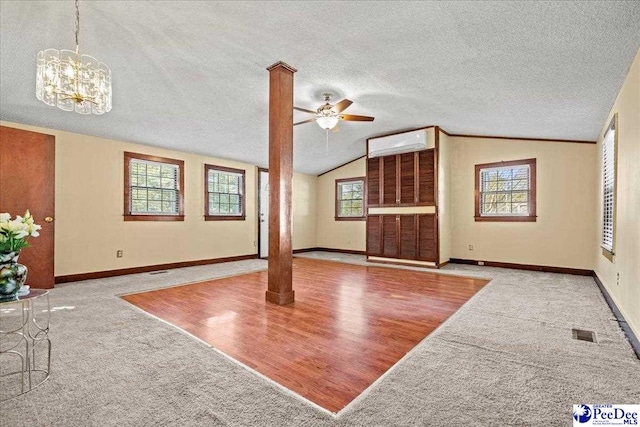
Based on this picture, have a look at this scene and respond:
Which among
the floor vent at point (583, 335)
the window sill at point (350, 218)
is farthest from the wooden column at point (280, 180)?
the window sill at point (350, 218)

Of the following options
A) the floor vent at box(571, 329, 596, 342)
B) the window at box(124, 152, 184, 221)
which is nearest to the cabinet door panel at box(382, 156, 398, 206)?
the floor vent at box(571, 329, 596, 342)

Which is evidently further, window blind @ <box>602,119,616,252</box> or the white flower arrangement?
window blind @ <box>602,119,616,252</box>

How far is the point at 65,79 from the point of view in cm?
245

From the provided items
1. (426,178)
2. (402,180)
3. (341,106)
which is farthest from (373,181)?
(341,106)

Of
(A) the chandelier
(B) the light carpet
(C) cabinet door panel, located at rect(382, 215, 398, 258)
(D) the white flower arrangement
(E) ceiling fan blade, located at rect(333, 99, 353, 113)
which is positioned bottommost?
(B) the light carpet

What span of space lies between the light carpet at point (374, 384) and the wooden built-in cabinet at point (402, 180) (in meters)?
3.29

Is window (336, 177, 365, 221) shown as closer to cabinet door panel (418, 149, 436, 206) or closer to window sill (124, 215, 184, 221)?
cabinet door panel (418, 149, 436, 206)

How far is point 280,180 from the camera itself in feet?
11.4

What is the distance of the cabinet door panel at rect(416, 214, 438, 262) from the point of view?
5.87 meters

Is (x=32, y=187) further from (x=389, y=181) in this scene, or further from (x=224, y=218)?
(x=389, y=181)

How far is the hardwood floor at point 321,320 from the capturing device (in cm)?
198

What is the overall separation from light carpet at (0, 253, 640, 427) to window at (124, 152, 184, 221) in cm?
281

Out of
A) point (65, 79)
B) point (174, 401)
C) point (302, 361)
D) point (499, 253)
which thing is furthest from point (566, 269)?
point (65, 79)

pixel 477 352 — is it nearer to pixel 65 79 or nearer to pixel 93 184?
pixel 65 79
